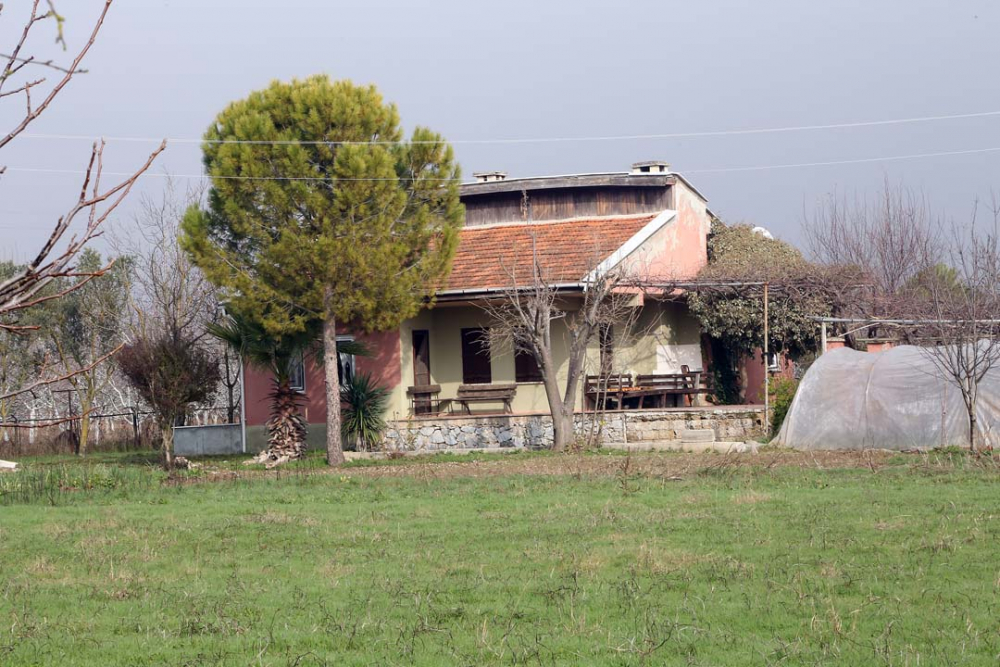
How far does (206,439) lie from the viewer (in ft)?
103

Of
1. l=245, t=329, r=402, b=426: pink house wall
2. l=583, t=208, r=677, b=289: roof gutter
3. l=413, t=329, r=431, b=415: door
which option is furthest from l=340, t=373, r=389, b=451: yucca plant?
l=583, t=208, r=677, b=289: roof gutter

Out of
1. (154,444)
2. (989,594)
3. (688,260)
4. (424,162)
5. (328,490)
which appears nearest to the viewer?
(989,594)

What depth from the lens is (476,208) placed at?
3291cm

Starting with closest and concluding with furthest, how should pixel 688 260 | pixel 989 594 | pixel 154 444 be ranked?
pixel 989 594, pixel 688 260, pixel 154 444

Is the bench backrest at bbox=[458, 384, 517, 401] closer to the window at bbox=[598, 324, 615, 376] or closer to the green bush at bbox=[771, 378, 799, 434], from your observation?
the window at bbox=[598, 324, 615, 376]

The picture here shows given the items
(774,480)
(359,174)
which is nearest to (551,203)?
(359,174)

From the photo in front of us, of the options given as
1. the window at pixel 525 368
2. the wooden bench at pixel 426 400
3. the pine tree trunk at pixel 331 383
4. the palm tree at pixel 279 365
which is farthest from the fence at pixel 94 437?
the window at pixel 525 368

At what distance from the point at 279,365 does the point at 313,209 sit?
3.96m

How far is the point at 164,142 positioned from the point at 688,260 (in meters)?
29.3

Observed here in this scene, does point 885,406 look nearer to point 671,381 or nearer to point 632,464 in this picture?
point 632,464

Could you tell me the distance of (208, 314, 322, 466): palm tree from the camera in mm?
25844

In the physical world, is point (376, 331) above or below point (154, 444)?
above

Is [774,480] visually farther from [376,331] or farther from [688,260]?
[688,260]

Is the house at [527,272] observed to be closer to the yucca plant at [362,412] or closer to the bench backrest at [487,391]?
the bench backrest at [487,391]
